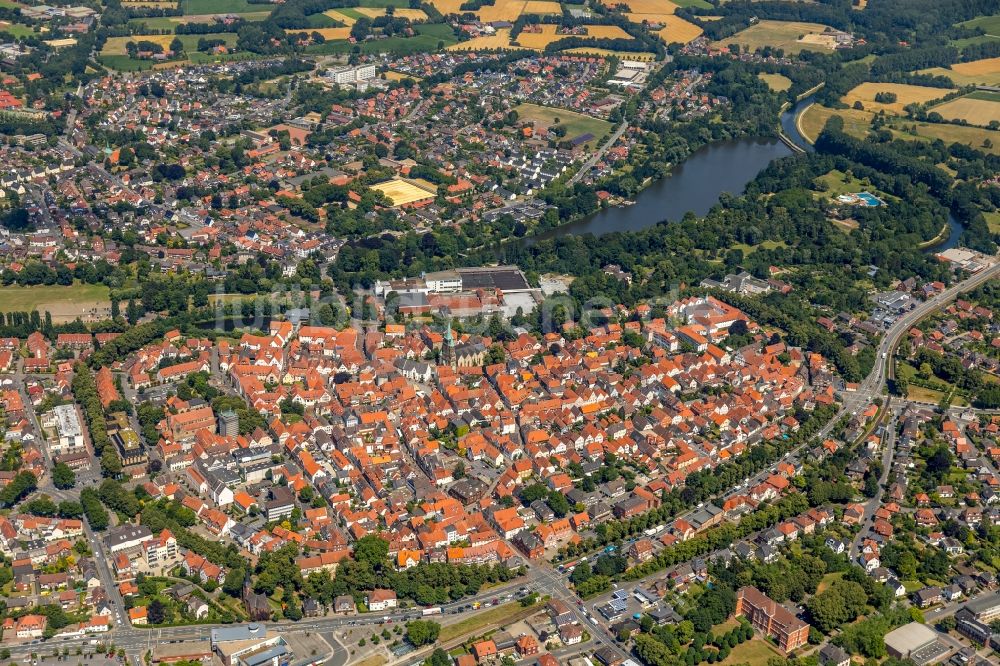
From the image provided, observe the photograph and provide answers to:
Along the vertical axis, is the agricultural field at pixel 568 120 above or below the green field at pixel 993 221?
above

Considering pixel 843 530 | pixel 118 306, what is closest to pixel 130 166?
pixel 118 306

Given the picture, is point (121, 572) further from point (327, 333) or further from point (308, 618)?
point (327, 333)

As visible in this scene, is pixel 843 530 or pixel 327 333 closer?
pixel 843 530

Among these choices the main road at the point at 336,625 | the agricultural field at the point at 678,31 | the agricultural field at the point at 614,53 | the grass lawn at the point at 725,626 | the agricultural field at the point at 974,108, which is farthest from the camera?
the agricultural field at the point at 678,31

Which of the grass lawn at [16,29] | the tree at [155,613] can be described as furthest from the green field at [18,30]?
the tree at [155,613]

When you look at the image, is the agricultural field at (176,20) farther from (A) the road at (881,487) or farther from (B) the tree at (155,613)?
(B) the tree at (155,613)

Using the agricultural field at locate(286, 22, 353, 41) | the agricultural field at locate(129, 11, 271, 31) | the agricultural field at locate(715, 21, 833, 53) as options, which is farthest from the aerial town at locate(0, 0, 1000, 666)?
the agricultural field at locate(715, 21, 833, 53)

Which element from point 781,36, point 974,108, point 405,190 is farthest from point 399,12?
point 974,108

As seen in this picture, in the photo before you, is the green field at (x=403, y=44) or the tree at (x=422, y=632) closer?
the tree at (x=422, y=632)
